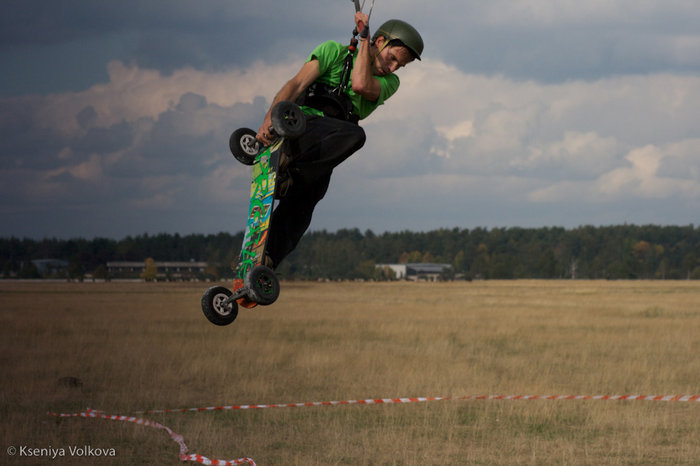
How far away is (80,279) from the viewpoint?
179625mm

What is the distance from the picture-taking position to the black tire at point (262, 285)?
6.73m

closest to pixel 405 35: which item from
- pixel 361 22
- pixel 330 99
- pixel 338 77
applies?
pixel 361 22

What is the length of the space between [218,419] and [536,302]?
68.8 m

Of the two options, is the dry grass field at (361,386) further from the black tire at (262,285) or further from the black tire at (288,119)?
the black tire at (288,119)

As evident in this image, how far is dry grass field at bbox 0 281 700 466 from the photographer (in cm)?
2308

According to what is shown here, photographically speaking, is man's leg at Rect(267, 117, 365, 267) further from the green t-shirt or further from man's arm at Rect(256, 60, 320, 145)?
man's arm at Rect(256, 60, 320, 145)

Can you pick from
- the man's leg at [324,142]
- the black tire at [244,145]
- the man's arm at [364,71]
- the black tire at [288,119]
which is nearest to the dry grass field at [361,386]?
the black tire at [244,145]

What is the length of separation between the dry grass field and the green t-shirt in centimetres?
1520

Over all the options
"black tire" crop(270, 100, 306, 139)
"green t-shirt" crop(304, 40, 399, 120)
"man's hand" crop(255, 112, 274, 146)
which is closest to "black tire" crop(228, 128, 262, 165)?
"man's hand" crop(255, 112, 274, 146)

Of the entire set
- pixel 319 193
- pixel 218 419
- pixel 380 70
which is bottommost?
pixel 218 419

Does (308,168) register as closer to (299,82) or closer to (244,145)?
(244,145)

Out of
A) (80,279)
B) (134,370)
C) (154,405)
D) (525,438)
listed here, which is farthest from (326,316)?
(80,279)

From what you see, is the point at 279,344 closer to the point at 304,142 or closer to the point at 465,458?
the point at 465,458

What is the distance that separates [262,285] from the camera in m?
6.87
